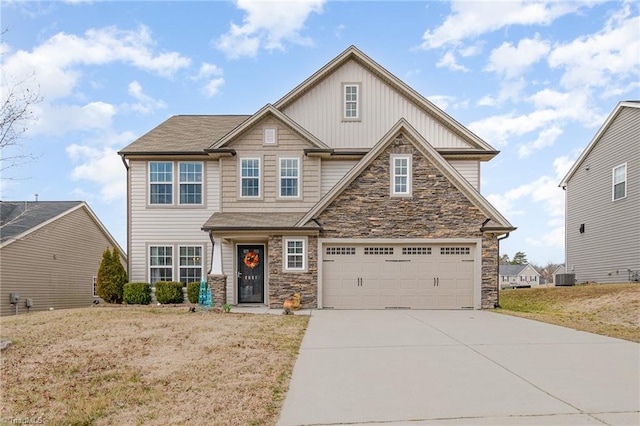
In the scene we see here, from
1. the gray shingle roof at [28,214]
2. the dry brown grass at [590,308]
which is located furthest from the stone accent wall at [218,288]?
the dry brown grass at [590,308]

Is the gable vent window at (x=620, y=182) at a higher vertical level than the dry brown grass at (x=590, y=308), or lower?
higher

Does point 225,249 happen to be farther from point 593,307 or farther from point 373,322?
point 593,307

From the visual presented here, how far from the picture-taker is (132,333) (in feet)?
33.0

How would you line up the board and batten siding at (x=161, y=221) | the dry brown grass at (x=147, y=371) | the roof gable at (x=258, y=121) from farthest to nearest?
the board and batten siding at (x=161, y=221) < the roof gable at (x=258, y=121) < the dry brown grass at (x=147, y=371)

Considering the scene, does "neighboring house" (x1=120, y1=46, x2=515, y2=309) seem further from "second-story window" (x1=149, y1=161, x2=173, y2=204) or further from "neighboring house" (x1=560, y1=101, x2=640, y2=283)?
"neighboring house" (x1=560, y1=101, x2=640, y2=283)

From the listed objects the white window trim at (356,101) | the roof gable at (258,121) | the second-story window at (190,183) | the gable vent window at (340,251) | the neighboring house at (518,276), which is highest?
the white window trim at (356,101)

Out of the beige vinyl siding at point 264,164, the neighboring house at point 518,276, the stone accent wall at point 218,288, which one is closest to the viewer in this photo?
the stone accent wall at point 218,288

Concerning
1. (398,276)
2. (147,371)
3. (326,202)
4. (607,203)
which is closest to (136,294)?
(326,202)

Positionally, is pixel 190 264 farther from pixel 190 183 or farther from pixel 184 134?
pixel 184 134

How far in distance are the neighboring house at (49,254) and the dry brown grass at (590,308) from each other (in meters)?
17.8

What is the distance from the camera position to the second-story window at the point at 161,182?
1775 cm

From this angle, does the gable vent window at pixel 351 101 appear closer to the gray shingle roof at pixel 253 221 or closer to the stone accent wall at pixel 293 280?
the gray shingle roof at pixel 253 221

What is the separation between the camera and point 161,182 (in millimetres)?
17766

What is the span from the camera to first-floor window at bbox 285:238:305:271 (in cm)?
1583
